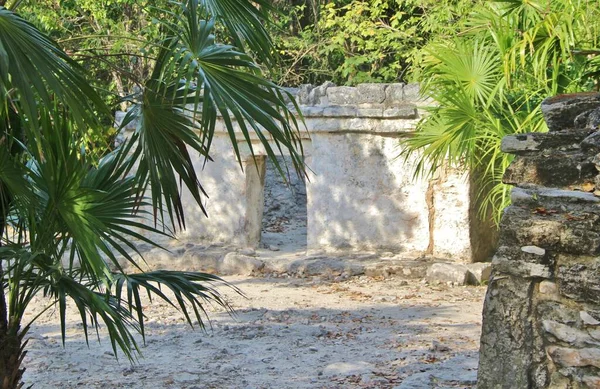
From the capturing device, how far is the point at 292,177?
13.7 meters

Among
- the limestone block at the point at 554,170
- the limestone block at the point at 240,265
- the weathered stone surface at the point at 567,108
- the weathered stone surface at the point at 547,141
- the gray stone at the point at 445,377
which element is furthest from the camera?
the limestone block at the point at 240,265

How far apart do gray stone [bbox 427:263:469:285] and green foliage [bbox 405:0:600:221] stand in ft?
3.85

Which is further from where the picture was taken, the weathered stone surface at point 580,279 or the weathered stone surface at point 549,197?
the weathered stone surface at point 549,197

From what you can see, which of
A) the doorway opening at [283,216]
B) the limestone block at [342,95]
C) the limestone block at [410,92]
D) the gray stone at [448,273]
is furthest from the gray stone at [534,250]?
the doorway opening at [283,216]

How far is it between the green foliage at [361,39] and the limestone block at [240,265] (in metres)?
3.11

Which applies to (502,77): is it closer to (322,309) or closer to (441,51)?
Answer: (441,51)

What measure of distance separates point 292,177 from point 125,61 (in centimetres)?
311

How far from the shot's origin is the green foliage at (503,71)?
726 cm

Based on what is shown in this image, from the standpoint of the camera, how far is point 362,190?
986 cm

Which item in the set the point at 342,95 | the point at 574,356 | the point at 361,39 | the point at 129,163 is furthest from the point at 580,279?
the point at 361,39

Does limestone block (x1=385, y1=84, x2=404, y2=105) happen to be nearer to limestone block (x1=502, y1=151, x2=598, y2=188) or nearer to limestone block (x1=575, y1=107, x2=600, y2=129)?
limestone block (x1=575, y1=107, x2=600, y2=129)

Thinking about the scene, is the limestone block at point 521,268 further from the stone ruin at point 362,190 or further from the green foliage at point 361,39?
the green foliage at point 361,39

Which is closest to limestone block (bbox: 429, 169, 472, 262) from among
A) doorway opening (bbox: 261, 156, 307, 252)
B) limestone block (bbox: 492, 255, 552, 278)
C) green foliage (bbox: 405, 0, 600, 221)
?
green foliage (bbox: 405, 0, 600, 221)

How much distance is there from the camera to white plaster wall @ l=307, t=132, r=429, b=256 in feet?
31.6
